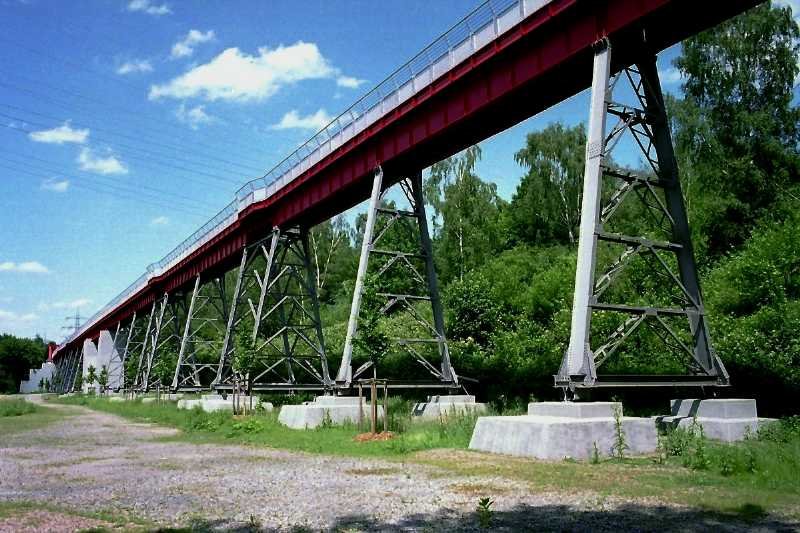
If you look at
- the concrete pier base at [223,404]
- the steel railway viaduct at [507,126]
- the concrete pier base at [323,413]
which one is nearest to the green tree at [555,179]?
the steel railway viaduct at [507,126]

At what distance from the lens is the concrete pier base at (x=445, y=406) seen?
2069cm

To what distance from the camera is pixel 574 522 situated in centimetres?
685

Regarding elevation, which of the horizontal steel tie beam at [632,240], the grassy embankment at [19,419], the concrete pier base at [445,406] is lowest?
the grassy embankment at [19,419]

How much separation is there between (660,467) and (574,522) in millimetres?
4418

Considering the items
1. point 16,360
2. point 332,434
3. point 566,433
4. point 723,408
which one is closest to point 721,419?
point 723,408

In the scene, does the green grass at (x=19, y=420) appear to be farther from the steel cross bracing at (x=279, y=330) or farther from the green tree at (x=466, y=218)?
the green tree at (x=466, y=218)

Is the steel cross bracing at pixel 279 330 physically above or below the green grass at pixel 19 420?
above

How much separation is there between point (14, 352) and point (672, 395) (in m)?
116

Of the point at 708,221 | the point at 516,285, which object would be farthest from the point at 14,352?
the point at 708,221

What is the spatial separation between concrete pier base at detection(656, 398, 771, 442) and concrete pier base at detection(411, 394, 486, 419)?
709cm

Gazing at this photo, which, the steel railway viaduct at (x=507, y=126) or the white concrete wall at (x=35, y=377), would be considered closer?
the steel railway viaduct at (x=507, y=126)

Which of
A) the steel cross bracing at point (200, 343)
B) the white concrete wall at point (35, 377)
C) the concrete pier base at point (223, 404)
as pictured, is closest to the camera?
the concrete pier base at point (223, 404)

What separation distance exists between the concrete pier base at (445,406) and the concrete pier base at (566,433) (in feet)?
24.8

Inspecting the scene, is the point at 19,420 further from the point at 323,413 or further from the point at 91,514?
the point at 91,514
